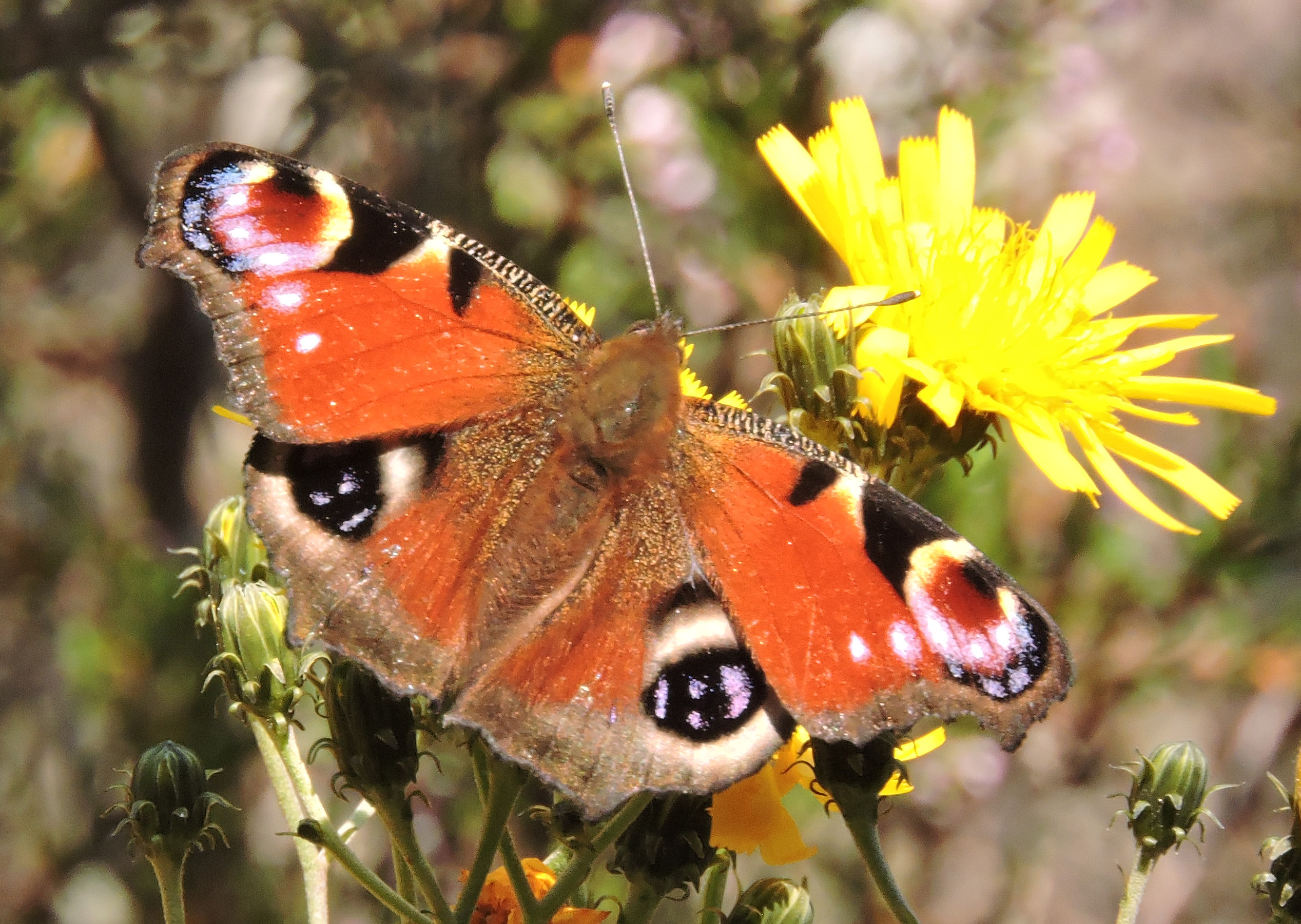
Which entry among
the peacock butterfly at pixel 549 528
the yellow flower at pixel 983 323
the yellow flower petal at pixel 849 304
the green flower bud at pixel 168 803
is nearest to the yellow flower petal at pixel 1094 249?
the yellow flower at pixel 983 323

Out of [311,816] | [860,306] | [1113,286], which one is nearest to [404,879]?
[311,816]

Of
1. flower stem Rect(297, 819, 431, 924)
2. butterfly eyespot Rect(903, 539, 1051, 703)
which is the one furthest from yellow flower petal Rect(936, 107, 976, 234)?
flower stem Rect(297, 819, 431, 924)

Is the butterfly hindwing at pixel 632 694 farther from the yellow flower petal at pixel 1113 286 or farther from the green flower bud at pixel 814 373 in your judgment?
the yellow flower petal at pixel 1113 286

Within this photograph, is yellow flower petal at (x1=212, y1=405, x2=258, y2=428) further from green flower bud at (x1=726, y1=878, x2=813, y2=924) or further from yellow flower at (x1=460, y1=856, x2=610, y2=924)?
green flower bud at (x1=726, y1=878, x2=813, y2=924)

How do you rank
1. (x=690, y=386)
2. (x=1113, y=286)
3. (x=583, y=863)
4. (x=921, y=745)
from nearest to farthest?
1. (x=583, y=863)
2. (x=921, y=745)
3. (x=690, y=386)
4. (x=1113, y=286)

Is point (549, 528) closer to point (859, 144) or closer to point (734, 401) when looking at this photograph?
point (734, 401)

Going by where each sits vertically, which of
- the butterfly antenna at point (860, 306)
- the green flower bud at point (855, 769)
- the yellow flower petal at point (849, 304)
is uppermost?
the butterfly antenna at point (860, 306)
